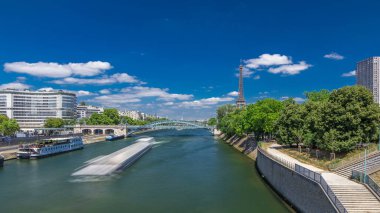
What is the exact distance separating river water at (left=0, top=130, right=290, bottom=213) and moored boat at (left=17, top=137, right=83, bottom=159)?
33.3ft

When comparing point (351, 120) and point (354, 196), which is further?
point (351, 120)

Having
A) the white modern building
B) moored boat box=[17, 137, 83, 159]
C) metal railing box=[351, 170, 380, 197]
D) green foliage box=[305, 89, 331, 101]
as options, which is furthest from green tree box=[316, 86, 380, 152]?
the white modern building

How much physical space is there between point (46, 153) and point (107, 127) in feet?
277

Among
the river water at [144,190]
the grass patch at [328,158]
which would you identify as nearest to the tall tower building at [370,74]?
the river water at [144,190]

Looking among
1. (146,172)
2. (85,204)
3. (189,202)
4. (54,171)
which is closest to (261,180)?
(189,202)

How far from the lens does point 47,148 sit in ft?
228

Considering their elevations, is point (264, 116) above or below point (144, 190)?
above

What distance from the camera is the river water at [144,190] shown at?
100ft

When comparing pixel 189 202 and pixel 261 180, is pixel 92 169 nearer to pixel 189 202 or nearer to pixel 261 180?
pixel 189 202

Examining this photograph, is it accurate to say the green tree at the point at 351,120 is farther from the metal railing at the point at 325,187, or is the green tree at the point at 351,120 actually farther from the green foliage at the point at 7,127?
the green foliage at the point at 7,127

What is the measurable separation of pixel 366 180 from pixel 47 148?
62.6 m

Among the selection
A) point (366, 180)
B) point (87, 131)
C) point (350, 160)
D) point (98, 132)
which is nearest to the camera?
point (366, 180)

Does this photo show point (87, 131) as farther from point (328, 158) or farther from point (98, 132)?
point (328, 158)

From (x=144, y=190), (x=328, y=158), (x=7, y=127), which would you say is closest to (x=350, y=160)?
(x=328, y=158)
